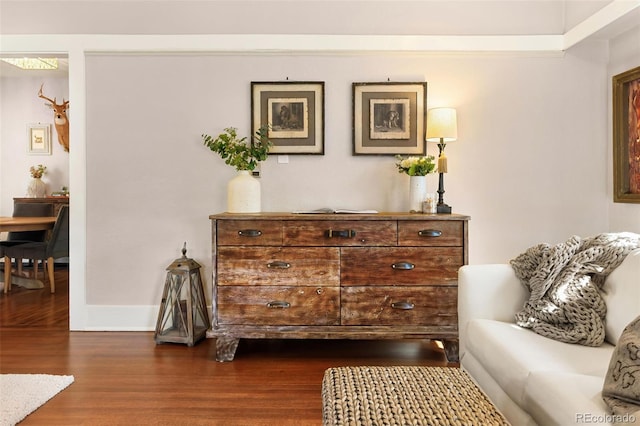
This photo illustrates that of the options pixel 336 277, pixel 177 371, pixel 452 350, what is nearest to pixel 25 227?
pixel 177 371

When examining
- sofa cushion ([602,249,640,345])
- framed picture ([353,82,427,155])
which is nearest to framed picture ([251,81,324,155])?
framed picture ([353,82,427,155])

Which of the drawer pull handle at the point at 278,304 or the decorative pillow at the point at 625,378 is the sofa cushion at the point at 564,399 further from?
the drawer pull handle at the point at 278,304

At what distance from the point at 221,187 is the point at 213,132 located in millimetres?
420

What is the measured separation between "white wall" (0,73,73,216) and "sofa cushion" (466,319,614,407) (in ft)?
21.8

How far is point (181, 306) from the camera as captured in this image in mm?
3320

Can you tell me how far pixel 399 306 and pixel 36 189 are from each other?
5.79 metres

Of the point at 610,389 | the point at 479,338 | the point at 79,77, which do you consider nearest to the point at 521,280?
the point at 479,338

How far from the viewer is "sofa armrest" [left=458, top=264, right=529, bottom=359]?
2.29 m

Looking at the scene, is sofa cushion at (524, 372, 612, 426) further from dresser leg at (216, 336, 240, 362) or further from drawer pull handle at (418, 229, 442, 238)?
dresser leg at (216, 336, 240, 362)

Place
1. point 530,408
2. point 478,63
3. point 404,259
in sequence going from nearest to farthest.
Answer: point 530,408
point 404,259
point 478,63

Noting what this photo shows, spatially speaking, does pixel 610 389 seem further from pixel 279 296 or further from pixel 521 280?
pixel 279 296

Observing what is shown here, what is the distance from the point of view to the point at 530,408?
1565 millimetres

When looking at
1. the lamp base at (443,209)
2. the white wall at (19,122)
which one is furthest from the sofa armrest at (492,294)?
the white wall at (19,122)

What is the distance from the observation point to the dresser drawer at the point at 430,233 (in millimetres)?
2939
